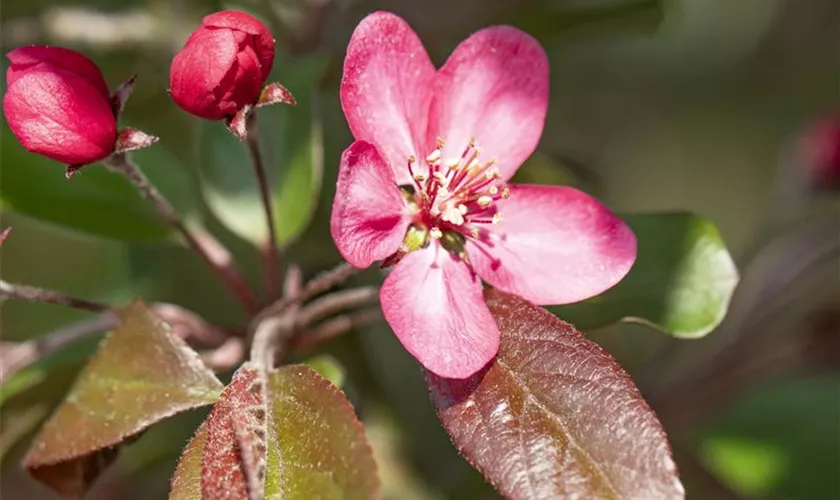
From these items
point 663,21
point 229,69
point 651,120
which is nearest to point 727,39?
point 651,120

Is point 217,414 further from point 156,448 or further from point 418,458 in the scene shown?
point 418,458

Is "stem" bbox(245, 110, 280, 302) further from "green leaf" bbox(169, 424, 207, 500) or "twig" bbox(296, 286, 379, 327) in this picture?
"green leaf" bbox(169, 424, 207, 500)

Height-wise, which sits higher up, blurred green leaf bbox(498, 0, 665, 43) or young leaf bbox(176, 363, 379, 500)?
blurred green leaf bbox(498, 0, 665, 43)

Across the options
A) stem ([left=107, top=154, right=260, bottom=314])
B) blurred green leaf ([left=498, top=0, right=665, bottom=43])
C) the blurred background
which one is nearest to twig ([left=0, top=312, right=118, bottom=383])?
the blurred background

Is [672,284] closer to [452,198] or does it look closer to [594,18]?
[452,198]

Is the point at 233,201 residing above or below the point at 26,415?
above

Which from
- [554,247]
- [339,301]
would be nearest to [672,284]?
[554,247]
